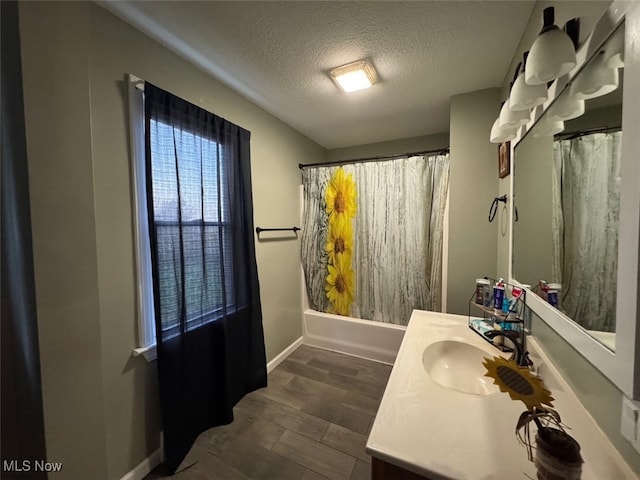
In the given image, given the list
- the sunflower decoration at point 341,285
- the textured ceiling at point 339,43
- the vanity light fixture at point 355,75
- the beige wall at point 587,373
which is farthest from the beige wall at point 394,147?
the beige wall at point 587,373

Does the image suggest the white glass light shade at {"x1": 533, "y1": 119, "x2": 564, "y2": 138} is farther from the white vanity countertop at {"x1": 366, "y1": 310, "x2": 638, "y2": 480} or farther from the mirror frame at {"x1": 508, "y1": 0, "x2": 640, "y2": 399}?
the white vanity countertop at {"x1": 366, "y1": 310, "x2": 638, "y2": 480}

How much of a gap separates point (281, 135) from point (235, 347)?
1.96 m

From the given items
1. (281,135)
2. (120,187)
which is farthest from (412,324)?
(281,135)

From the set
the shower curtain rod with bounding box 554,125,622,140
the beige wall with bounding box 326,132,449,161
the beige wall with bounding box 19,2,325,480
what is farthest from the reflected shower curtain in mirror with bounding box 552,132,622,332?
the beige wall with bounding box 326,132,449,161

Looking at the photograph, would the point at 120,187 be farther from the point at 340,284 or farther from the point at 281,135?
the point at 340,284

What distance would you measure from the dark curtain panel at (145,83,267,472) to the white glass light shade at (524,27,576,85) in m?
1.60

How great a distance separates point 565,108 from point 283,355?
2559 millimetres

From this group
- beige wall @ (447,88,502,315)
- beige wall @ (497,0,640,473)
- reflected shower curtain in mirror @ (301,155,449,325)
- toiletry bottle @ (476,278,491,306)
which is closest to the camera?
beige wall @ (497,0,640,473)

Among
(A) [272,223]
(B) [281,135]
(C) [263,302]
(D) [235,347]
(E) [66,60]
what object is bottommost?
(D) [235,347]

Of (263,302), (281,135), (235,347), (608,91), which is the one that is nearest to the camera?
(608,91)

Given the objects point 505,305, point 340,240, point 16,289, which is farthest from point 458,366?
point 16,289

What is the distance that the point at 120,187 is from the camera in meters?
1.14

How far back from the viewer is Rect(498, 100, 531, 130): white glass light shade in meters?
1.01

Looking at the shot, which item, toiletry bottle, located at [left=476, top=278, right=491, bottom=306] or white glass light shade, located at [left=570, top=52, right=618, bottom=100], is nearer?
white glass light shade, located at [left=570, top=52, right=618, bottom=100]
